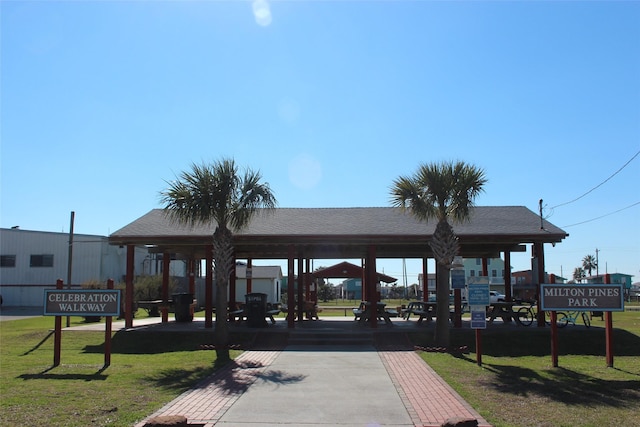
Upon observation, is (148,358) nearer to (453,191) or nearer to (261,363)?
(261,363)

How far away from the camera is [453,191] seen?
1373 cm

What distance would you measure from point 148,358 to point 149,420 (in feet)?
20.6

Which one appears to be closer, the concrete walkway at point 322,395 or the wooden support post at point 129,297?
the concrete walkway at point 322,395

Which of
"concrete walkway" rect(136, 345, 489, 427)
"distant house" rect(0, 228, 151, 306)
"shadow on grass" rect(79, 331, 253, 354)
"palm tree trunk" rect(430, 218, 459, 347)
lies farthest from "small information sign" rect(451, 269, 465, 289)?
"distant house" rect(0, 228, 151, 306)

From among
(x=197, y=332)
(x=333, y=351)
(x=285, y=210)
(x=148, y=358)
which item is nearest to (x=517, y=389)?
(x=333, y=351)

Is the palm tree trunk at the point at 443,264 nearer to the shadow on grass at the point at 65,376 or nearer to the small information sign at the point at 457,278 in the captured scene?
the small information sign at the point at 457,278

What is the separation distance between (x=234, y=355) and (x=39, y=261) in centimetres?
3606

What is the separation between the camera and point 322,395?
8.34 metres

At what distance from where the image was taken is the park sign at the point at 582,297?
11.8m

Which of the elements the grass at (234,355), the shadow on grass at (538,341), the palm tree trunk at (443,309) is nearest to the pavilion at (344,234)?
the shadow on grass at (538,341)

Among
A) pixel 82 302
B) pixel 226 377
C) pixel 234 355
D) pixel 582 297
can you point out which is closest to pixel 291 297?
pixel 234 355

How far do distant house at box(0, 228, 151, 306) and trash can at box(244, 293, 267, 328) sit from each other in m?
28.1

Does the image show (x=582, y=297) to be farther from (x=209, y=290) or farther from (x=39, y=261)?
(x=39, y=261)

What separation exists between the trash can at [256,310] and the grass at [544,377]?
526 centimetres
